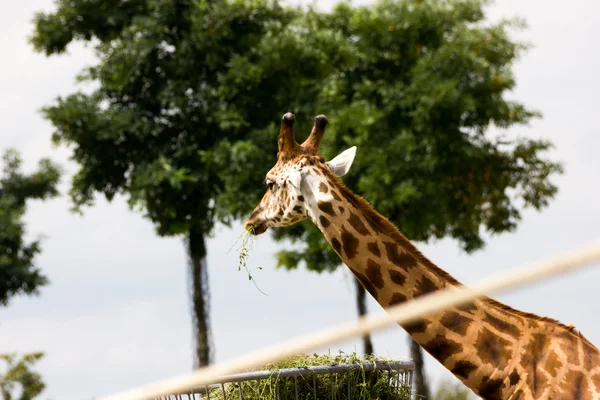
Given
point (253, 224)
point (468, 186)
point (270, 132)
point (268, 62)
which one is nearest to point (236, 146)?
point (270, 132)

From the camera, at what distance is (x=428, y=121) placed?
1833 centimetres

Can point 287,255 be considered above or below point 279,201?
above

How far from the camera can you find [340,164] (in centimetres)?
607

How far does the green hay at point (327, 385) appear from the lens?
5.31 metres

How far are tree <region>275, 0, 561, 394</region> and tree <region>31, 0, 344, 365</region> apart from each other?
122 cm

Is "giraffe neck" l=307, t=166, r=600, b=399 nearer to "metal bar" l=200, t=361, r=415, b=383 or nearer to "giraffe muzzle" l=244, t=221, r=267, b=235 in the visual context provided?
"metal bar" l=200, t=361, r=415, b=383

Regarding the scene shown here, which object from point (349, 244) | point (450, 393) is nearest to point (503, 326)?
point (349, 244)

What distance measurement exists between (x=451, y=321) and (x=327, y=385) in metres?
0.91

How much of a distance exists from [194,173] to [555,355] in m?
14.7

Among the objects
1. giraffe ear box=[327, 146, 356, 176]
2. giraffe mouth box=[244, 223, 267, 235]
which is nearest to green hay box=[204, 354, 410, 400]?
giraffe mouth box=[244, 223, 267, 235]

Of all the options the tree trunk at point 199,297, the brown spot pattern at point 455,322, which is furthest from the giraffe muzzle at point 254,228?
the tree trunk at point 199,297

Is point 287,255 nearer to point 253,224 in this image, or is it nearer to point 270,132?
point 270,132

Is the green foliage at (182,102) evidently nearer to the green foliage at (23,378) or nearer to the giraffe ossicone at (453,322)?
the green foliage at (23,378)

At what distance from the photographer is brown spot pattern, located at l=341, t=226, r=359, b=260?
5.48m
